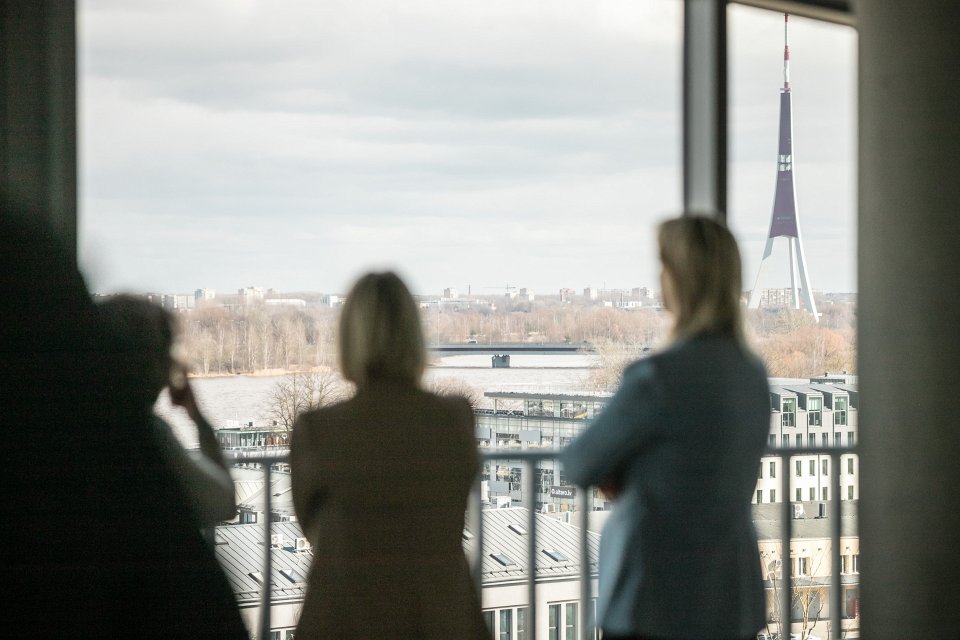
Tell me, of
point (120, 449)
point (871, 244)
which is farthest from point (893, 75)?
point (120, 449)

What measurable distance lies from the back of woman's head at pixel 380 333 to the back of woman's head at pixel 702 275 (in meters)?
0.55

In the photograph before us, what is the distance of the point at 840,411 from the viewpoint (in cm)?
327

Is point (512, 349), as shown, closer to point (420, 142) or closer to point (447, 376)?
point (447, 376)

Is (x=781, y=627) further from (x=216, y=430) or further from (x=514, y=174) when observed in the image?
(x=216, y=430)

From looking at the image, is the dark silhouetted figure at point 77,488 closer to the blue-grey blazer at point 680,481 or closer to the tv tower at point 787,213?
the blue-grey blazer at point 680,481

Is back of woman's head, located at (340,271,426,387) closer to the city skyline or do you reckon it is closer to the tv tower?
the city skyline

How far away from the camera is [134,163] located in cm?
185

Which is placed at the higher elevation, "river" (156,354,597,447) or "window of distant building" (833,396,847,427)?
"river" (156,354,597,447)

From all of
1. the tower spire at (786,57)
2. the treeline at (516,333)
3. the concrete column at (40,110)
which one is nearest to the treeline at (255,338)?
the treeline at (516,333)

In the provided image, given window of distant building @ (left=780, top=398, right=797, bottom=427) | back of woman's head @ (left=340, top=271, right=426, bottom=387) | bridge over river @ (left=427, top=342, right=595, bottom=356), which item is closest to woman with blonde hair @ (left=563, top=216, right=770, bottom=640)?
back of woman's head @ (left=340, top=271, right=426, bottom=387)

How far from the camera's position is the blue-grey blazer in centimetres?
164

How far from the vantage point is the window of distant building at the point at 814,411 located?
3197mm

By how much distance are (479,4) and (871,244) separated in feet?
4.66

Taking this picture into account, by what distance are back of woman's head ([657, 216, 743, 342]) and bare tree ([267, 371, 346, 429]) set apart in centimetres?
84
